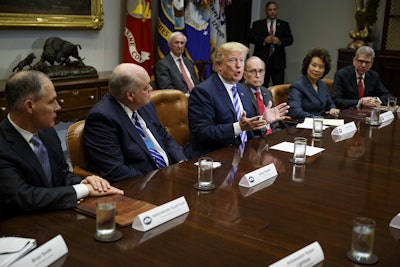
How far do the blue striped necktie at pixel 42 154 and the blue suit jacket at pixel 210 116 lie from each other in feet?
3.82

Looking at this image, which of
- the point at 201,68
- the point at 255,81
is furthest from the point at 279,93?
the point at 201,68

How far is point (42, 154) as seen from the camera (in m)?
1.92

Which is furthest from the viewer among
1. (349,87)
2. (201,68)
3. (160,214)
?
(201,68)

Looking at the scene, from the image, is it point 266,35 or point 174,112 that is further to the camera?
point 266,35

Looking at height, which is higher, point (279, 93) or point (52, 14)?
point (52, 14)

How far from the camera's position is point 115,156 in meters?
2.34

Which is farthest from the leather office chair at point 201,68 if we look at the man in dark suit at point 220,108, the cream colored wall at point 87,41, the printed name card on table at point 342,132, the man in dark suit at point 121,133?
the man in dark suit at point 121,133

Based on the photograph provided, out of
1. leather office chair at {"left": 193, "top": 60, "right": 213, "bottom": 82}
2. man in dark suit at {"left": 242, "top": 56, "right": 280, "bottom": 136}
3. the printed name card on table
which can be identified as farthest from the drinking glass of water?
leather office chair at {"left": 193, "top": 60, "right": 213, "bottom": 82}

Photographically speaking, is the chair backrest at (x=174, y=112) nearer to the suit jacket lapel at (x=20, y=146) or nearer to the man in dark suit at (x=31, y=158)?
the man in dark suit at (x=31, y=158)

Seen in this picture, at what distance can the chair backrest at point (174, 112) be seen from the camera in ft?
10.2

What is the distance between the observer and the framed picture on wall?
422 centimetres

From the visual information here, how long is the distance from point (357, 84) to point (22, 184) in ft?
11.7

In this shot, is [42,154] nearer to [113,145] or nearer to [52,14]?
[113,145]

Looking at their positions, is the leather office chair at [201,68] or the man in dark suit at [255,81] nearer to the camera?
the man in dark suit at [255,81]
